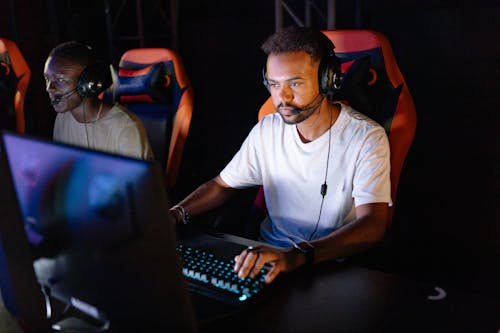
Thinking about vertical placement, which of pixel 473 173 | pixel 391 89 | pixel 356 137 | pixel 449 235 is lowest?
pixel 449 235

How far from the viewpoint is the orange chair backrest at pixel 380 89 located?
1550 mm

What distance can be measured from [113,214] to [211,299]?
0.43 meters

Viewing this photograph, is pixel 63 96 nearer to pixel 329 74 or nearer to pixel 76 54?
pixel 76 54

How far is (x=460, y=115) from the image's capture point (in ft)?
8.89

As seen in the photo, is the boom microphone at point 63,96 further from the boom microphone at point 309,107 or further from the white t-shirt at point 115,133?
the boom microphone at point 309,107

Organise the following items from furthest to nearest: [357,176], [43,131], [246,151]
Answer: [43,131]
[246,151]
[357,176]

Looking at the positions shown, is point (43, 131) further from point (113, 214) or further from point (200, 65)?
point (113, 214)

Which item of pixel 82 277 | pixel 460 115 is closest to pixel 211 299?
pixel 82 277

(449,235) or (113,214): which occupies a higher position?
(113,214)

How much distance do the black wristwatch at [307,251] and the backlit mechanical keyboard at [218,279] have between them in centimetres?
10

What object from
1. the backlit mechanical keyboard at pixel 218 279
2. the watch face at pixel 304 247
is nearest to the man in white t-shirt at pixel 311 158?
the watch face at pixel 304 247

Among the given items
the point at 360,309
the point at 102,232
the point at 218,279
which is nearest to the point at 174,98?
the point at 218,279

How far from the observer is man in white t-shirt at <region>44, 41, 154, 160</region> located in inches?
75.2

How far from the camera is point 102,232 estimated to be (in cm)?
64
